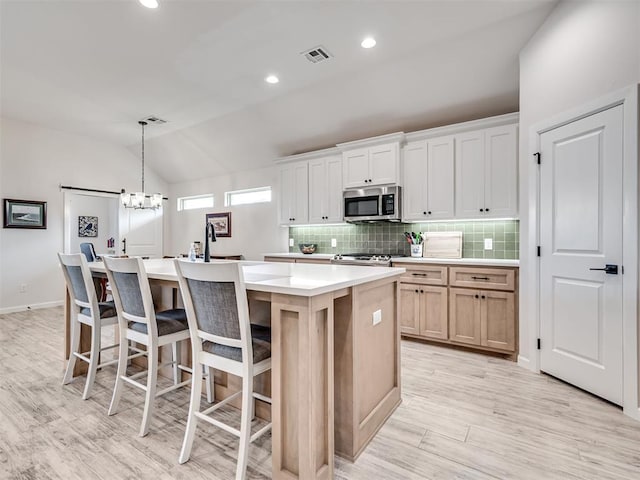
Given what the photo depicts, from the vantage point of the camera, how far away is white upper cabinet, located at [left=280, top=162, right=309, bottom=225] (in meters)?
5.00

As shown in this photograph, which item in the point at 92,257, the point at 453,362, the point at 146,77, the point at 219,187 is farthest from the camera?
the point at 219,187

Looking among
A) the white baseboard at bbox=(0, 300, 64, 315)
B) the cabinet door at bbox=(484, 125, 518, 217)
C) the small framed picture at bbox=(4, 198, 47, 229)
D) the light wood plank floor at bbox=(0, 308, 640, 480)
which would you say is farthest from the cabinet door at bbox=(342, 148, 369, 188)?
the white baseboard at bbox=(0, 300, 64, 315)

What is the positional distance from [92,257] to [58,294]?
1.65m

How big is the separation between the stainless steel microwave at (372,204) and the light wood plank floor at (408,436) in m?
2.01

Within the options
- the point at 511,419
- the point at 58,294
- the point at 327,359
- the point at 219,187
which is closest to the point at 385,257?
the point at 511,419

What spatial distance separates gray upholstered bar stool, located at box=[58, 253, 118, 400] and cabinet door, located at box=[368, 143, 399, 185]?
319 centimetres

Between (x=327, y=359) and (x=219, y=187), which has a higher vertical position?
(x=219, y=187)

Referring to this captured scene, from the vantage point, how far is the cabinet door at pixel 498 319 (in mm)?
3133

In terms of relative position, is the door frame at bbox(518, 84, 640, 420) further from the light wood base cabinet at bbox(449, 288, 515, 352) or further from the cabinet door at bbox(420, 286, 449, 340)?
the cabinet door at bbox(420, 286, 449, 340)

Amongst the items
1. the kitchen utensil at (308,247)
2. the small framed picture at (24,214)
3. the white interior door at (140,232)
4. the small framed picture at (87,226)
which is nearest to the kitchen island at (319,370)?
the kitchen utensil at (308,247)

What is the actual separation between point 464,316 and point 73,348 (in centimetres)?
357

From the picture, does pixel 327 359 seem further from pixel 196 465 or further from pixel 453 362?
pixel 453 362

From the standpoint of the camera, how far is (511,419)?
6.84 feet

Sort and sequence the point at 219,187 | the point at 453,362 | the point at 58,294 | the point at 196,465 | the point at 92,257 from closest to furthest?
the point at 196,465, the point at 453,362, the point at 92,257, the point at 58,294, the point at 219,187
